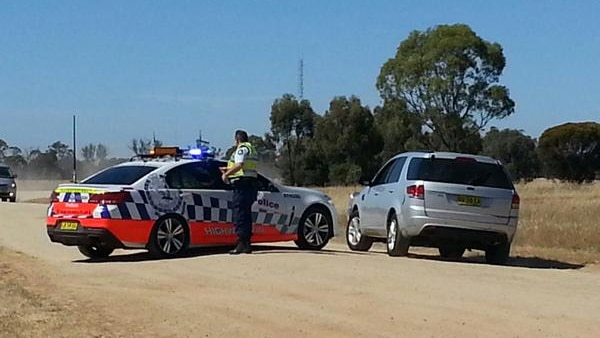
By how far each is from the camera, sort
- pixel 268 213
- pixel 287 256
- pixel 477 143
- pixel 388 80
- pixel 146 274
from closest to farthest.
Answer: pixel 146 274 → pixel 287 256 → pixel 268 213 → pixel 477 143 → pixel 388 80

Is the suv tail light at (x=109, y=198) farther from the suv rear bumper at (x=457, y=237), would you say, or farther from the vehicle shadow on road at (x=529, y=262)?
the vehicle shadow on road at (x=529, y=262)

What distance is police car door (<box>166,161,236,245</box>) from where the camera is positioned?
16.2m

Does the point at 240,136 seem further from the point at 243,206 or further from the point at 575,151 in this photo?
the point at 575,151

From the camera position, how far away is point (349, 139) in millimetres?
72438

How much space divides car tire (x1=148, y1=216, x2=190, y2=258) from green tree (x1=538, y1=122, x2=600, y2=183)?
6566 cm

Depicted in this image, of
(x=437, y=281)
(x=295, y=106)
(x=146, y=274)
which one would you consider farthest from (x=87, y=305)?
(x=295, y=106)

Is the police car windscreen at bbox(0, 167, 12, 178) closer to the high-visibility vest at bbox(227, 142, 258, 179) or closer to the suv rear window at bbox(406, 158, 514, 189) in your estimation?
the high-visibility vest at bbox(227, 142, 258, 179)

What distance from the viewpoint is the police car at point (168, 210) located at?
15.5 metres

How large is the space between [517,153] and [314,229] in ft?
255

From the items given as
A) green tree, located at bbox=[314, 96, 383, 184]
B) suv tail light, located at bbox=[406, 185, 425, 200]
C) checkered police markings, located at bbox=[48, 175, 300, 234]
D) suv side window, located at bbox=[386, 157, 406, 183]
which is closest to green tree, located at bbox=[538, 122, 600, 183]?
green tree, located at bbox=[314, 96, 383, 184]

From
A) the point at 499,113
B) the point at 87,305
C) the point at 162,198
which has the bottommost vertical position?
the point at 87,305

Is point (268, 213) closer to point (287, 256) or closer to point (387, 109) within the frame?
point (287, 256)

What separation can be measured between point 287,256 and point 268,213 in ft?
8.54

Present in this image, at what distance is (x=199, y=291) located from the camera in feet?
38.0
